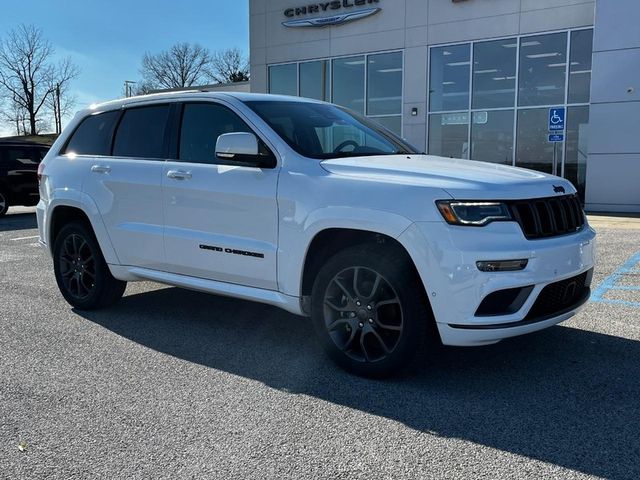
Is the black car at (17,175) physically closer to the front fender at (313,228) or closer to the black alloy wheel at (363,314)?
the front fender at (313,228)

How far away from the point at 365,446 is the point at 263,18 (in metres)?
20.4

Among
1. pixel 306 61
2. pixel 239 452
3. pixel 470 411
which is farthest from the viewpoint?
pixel 306 61

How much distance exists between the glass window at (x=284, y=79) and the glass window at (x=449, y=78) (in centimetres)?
516

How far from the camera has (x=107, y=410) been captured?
342 cm

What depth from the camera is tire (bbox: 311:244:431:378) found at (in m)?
3.59

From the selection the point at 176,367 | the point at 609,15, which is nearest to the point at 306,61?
the point at 609,15

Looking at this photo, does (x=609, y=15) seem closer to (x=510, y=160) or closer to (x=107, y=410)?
(x=510, y=160)

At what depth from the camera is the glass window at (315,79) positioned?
66.0 feet

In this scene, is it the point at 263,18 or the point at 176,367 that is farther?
the point at 263,18

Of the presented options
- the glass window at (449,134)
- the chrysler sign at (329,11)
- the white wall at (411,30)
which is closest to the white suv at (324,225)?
the white wall at (411,30)

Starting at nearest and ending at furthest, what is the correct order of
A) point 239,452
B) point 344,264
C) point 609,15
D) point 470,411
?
1. point 239,452
2. point 470,411
3. point 344,264
4. point 609,15

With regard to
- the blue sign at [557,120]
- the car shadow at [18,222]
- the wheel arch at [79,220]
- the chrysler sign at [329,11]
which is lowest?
the car shadow at [18,222]

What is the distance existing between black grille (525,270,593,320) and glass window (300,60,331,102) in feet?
55.2

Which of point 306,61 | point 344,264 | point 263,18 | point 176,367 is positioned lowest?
point 176,367
